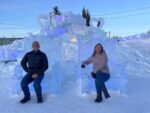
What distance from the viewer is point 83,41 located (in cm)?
995

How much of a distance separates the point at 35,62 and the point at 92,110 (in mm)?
1733

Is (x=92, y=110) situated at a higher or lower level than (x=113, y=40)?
lower

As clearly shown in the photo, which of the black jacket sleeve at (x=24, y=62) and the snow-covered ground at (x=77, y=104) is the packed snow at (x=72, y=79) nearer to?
the snow-covered ground at (x=77, y=104)

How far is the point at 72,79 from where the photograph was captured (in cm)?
964

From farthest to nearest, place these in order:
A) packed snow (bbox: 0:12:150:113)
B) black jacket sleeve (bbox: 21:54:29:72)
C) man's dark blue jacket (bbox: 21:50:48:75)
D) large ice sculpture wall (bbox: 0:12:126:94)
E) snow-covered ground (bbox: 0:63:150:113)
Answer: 1. large ice sculpture wall (bbox: 0:12:126:94)
2. black jacket sleeve (bbox: 21:54:29:72)
3. man's dark blue jacket (bbox: 21:50:48:75)
4. packed snow (bbox: 0:12:150:113)
5. snow-covered ground (bbox: 0:63:150:113)

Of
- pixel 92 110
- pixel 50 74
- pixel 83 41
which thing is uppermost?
pixel 83 41

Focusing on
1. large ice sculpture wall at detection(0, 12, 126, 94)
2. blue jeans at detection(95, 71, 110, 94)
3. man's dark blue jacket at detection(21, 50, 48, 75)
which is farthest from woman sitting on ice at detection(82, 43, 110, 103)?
man's dark blue jacket at detection(21, 50, 48, 75)

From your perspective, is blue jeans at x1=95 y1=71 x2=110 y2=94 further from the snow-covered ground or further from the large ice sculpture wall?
the large ice sculpture wall

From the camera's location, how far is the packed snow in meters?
7.87

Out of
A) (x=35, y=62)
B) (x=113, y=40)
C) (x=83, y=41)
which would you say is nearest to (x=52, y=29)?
(x=83, y=41)

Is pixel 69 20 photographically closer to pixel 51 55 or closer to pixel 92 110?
pixel 51 55

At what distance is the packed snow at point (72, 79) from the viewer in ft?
25.8

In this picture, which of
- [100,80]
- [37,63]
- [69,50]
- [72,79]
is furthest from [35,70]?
[69,50]

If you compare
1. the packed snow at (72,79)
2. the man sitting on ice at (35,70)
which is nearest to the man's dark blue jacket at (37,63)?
the man sitting on ice at (35,70)
